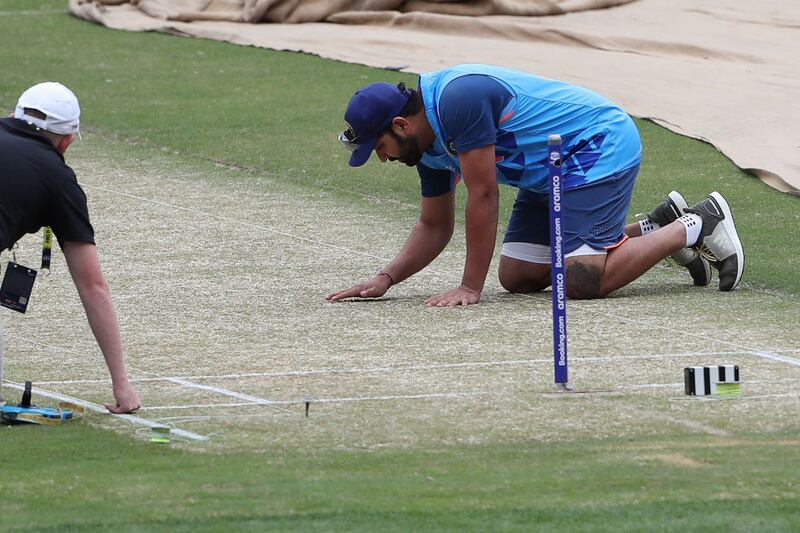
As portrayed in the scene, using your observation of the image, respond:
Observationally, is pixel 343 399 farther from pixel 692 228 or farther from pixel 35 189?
pixel 692 228

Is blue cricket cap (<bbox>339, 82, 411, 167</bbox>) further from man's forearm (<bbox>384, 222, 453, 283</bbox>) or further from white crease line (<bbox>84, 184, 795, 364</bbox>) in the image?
white crease line (<bbox>84, 184, 795, 364</bbox>)

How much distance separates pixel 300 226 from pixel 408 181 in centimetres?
177

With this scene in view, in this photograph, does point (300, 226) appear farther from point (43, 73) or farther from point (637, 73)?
point (43, 73)

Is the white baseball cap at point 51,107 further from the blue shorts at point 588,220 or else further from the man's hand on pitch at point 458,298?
the blue shorts at point 588,220

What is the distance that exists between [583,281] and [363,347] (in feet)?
4.51

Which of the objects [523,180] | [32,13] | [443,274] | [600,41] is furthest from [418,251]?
[32,13]

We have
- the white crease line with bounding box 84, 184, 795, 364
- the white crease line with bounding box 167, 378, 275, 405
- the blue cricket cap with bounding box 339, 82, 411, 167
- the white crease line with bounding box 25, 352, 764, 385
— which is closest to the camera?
the white crease line with bounding box 167, 378, 275, 405

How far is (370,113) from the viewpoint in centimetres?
735

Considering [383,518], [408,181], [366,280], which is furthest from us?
[408,181]

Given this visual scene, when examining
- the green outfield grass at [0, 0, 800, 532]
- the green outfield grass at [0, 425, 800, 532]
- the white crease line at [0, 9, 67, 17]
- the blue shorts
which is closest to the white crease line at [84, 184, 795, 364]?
the blue shorts

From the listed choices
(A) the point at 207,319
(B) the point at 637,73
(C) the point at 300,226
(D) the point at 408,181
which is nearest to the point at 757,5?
(B) the point at 637,73

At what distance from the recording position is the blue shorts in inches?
302

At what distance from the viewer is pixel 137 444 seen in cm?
533

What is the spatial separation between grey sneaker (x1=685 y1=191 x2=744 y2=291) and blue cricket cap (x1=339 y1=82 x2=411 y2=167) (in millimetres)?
1705
